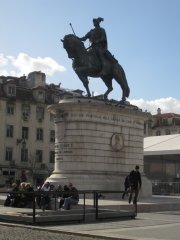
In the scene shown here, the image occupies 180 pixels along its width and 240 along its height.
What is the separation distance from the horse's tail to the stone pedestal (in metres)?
2.13

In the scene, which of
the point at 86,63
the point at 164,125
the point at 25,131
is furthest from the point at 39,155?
the point at 86,63

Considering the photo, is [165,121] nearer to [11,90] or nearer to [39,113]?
[39,113]

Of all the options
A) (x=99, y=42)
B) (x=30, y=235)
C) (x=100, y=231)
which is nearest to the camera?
(x=30, y=235)

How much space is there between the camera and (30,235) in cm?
1423

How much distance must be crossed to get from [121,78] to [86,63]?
2755mm

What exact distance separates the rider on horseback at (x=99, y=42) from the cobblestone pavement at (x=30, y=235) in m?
18.6

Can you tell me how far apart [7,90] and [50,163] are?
13.0 metres

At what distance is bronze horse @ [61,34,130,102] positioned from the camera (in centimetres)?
3225

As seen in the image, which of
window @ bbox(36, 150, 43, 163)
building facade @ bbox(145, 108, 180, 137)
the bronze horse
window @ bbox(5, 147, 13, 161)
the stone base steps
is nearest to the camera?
the stone base steps

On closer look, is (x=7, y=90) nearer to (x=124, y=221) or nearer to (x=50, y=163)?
(x=50, y=163)

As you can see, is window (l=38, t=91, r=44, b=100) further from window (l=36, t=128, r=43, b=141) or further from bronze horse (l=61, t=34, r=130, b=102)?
bronze horse (l=61, t=34, r=130, b=102)

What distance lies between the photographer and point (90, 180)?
29500 millimetres

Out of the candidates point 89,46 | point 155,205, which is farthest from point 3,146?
point 155,205

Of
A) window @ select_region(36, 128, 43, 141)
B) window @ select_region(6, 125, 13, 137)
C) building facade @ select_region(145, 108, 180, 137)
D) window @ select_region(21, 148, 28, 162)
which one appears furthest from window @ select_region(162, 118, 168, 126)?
window @ select_region(6, 125, 13, 137)
